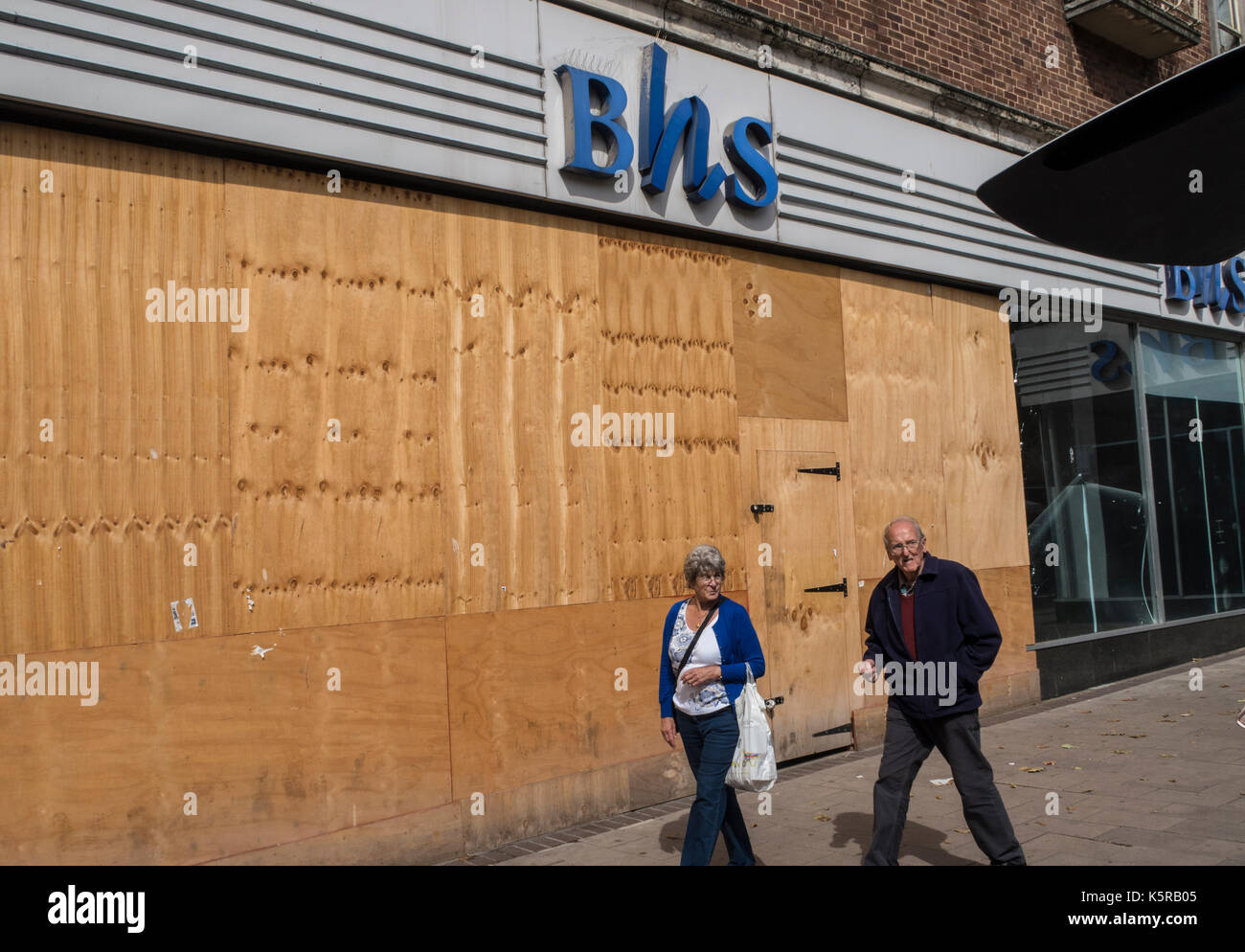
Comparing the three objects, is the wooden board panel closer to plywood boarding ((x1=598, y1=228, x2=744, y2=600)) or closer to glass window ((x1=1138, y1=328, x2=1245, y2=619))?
glass window ((x1=1138, y1=328, x2=1245, y2=619))

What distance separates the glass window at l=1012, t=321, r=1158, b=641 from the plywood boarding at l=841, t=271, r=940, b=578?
1670 mm

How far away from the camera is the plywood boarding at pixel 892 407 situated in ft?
31.8

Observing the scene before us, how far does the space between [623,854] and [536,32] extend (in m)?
5.47

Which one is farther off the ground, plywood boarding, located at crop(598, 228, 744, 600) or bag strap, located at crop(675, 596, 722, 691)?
plywood boarding, located at crop(598, 228, 744, 600)

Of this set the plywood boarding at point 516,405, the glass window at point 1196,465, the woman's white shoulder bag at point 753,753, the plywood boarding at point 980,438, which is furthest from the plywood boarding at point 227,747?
the glass window at point 1196,465

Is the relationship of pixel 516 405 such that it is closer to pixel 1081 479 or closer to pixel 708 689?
pixel 708 689

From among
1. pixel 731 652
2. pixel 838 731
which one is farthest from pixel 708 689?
pixel 838 731

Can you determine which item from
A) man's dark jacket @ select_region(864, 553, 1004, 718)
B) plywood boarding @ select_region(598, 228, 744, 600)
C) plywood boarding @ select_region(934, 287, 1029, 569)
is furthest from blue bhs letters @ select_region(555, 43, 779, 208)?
man's dark jacket @ select_region(864, 553, 1004, 718)

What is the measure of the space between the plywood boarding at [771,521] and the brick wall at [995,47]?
351cm

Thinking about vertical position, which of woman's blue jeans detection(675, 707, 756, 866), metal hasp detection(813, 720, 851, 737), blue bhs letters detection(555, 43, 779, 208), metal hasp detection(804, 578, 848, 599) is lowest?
metal hasp detection(813, 720, 851, 737)

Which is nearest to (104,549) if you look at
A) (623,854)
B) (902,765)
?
(623,854)

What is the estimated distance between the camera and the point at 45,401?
5.42 m

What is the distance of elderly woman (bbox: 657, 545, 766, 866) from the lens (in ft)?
17.4

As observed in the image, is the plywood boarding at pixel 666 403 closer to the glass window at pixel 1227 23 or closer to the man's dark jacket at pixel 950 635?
the man's dark jacket at pixel 950 635
